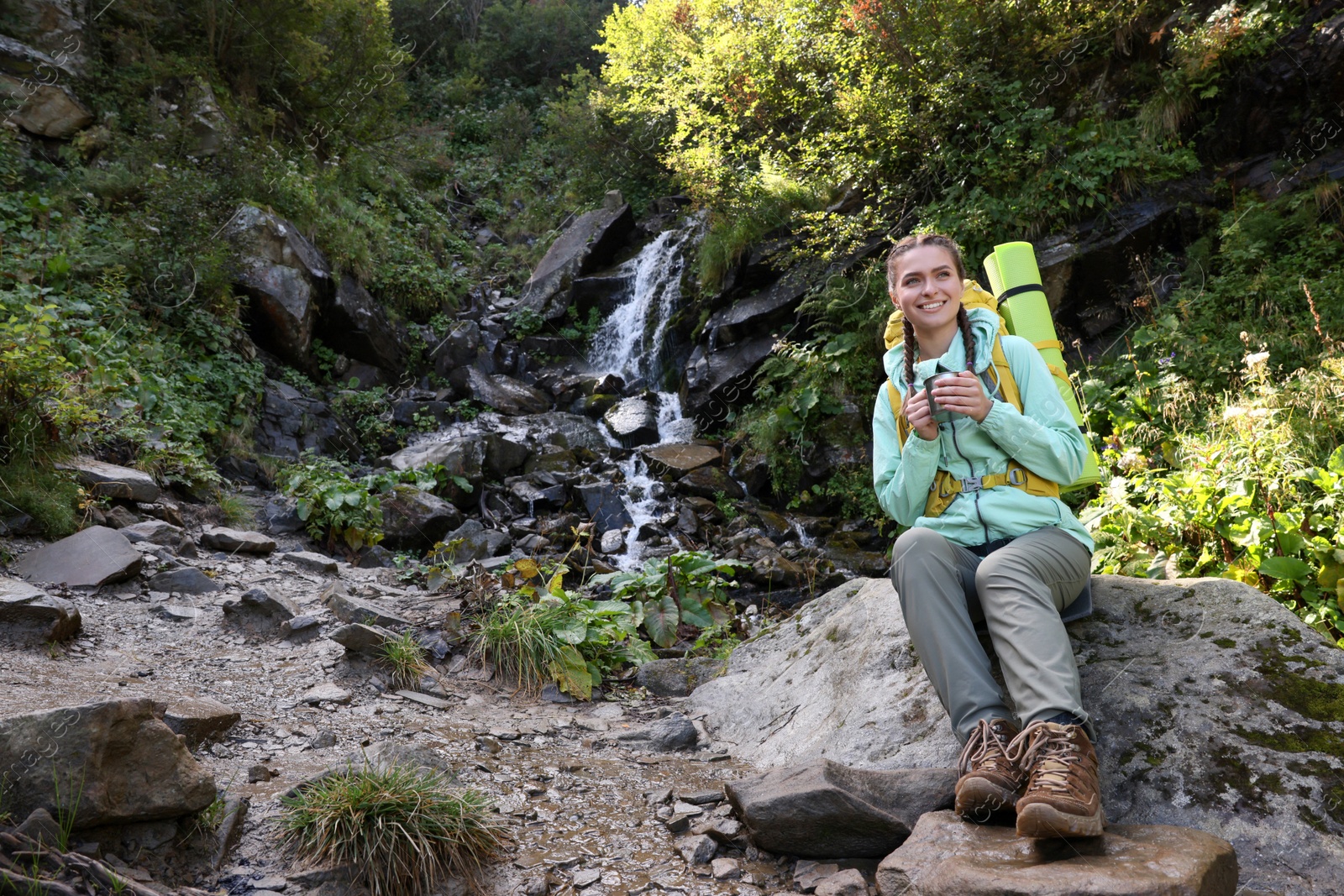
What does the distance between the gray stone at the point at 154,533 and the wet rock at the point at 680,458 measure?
604cm

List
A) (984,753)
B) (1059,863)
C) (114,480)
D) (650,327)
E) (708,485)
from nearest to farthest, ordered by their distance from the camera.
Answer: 1. (1059,863)
2. (984,753)
3. (114,480)
4. (708,485)
5. (650,327)

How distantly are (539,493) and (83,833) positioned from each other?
24.7 ft

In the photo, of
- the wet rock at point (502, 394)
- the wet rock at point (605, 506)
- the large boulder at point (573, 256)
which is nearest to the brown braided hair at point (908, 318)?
the wet rock at point (605, 506)

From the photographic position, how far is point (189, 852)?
7.30 ft

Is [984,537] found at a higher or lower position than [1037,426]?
lower

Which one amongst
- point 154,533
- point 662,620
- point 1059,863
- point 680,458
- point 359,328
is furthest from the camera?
point 359,328

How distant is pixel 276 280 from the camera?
10.3 meters

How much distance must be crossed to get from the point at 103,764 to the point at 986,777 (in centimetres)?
237

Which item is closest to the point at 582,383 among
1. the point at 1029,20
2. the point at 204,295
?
the point at 204,295

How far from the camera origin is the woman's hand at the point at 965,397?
2.57m

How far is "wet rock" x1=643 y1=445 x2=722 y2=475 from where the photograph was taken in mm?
10453

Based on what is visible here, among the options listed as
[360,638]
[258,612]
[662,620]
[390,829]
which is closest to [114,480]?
[258,612]

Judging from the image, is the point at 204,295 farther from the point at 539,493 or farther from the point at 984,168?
the point at 984,168

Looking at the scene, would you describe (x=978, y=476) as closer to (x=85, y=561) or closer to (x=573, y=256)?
(x=85, y=561)
